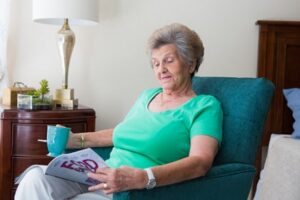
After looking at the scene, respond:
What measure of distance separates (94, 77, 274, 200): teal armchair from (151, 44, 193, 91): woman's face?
15 cm

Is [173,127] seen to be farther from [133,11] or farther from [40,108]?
[133,11]

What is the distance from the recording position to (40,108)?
195 centimetres

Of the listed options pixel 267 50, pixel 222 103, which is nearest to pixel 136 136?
pixel 222 103

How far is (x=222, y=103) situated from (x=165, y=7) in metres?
1.23

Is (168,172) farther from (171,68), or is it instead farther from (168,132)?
(171,68)

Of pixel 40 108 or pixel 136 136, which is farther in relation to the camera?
pixel 40 108

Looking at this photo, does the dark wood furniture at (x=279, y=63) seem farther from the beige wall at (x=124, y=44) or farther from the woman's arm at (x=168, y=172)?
the woman's arm at (x=168, y=172)

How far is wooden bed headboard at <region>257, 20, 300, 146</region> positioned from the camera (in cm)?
265

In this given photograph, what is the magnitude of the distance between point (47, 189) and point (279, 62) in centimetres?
189

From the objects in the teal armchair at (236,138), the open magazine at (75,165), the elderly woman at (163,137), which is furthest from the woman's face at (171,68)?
the open magazine at (75,165)

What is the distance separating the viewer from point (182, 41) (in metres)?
1.48

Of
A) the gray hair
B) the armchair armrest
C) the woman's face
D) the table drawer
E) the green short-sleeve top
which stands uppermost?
the gray hair

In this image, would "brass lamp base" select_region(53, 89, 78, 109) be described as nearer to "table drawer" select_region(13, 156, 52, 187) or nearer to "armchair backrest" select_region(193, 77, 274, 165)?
"table drawer" select_region(13, 156, 52, 187)

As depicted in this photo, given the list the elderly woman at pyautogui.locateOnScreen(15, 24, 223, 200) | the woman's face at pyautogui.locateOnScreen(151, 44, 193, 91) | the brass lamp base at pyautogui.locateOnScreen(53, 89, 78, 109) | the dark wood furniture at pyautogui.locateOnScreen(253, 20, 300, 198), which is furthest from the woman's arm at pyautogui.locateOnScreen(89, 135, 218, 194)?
the dark wood furniture at pyautogui.locateOnScreen(253, 20, 300, 198)
